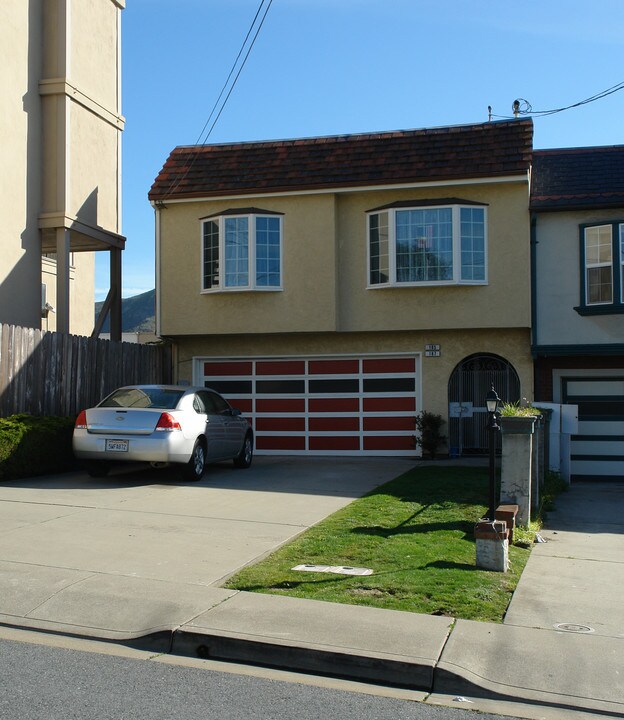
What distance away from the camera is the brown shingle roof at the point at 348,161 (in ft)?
55.8

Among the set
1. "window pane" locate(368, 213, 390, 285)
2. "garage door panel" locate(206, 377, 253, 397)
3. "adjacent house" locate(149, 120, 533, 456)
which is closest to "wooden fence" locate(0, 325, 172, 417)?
"garage door panel" locate(206, 377, 253, 397)

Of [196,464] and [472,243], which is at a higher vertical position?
[472,243]

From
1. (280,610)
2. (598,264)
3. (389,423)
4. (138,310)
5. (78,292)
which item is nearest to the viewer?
(280,610)

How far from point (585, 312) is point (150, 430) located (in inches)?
362

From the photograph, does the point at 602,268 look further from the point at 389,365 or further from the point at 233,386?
the point at 233,386

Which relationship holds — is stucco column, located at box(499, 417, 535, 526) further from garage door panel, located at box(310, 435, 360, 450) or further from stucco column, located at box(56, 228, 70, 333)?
stucco column, located at box(56, 228, 70, 333)

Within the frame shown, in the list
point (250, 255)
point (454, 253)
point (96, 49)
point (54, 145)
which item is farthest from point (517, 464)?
point (96, 49)

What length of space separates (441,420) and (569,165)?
20.2 ft

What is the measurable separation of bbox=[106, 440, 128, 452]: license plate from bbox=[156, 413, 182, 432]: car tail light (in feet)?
1.70

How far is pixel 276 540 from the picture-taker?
8.44 meters

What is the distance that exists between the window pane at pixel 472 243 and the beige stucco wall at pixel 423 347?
1.24m

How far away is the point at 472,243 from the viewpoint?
56.1 ft

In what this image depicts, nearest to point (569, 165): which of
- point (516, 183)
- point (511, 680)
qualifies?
point (516, 183)

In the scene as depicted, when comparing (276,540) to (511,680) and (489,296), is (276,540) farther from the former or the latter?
(489,296)
